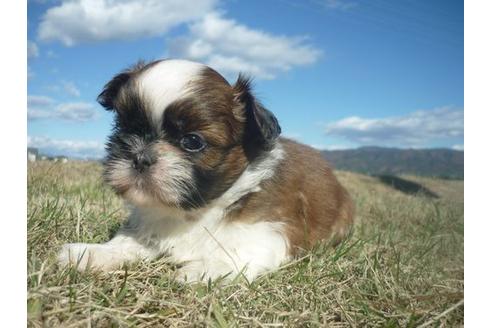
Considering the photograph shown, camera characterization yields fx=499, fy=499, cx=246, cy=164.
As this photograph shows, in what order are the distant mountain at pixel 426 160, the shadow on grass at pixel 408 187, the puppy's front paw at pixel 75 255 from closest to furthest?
the puppy's front paw at pixel 75 255 → the distant mountain at pixel 426 160 → the shadow on grass at pixel 408 187

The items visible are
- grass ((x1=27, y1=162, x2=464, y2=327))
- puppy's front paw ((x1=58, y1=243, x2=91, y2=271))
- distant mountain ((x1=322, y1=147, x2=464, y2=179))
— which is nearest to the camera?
grass ((x1=27, y1=162, x2=464, y2=327))

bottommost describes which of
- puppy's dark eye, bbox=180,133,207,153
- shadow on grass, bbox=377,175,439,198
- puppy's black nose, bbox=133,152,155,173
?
shadow on grass, bbox=377,175,439,198

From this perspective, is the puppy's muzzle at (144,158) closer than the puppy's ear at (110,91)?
Yes

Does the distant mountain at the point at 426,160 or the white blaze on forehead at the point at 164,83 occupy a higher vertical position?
the white blaze on forehead at the point at 164,83

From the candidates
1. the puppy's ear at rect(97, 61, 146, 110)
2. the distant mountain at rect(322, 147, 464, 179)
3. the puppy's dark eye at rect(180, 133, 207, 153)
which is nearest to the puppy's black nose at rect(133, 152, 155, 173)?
the puppy's dark eye at rect(180, 133, 207, 153)

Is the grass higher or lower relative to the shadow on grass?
lower

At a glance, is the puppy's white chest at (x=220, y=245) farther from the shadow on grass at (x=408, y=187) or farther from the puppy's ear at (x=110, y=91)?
the shadow on grass at (x=408, y=187)

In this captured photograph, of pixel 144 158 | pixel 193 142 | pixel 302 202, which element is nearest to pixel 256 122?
pixel 193 142

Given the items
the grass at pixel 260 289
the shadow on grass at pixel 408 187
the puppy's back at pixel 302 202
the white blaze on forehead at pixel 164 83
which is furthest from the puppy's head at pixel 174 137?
the shadow on grass at pixel 408 187

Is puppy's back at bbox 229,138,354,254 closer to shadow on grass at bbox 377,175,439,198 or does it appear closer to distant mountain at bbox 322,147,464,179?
distant mountain at bbox 322,147,464,179
